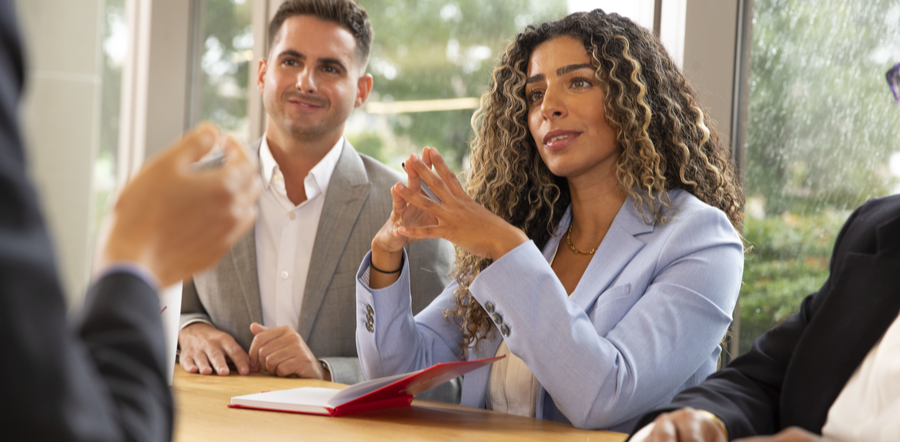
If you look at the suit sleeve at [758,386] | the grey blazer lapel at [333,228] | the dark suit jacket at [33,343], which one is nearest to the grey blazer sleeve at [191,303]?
the grey blazer lapel at [333,228]

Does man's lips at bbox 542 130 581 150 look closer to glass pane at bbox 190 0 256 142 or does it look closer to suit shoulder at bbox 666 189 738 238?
suit shoulder at bbox 666 189 738 238

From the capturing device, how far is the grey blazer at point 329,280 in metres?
2.25

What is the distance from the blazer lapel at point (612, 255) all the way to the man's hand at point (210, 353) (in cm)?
89

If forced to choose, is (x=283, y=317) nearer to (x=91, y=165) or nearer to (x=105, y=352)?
(x=91, y=165)

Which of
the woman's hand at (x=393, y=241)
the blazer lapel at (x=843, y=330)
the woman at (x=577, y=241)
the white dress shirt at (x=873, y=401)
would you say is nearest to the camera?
the white dress shirt at (x=873, y=401)

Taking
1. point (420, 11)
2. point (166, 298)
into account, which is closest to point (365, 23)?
point (420, 11)

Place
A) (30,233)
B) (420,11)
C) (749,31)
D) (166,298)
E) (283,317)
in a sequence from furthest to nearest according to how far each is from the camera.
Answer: (420,11) < (283,317) < (749,31) < (166,298) < (30,233)

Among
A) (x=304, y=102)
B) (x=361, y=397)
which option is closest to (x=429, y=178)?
(x=361, y=397)

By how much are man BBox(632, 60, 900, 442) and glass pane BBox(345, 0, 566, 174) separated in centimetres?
171

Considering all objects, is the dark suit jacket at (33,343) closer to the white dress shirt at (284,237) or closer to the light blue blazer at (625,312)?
the light blue blazer at (625,312)

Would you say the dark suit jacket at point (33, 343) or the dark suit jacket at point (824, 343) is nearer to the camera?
the dark suit jacket at point (33, 343)

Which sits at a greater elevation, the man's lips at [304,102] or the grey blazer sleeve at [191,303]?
the man's lips at [304,102]

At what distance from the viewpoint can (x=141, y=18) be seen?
350 cm

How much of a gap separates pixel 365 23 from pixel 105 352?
231cm
